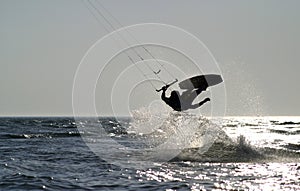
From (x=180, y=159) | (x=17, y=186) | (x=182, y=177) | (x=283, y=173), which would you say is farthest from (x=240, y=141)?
(x=17, y=186)

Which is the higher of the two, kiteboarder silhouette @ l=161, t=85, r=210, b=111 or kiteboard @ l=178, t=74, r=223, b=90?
kiteboard @ l=178, t=74, r=223, b=90

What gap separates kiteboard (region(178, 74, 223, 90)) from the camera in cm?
2486

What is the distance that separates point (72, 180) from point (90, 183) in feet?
3.56

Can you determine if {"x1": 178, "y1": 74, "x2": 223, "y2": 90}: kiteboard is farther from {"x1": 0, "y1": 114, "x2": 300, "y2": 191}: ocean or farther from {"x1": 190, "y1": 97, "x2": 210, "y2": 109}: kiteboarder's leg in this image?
{"x1": 0, "y1": 114, "x2": 300, "y2": 191}: ocean

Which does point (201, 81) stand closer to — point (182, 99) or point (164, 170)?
point (182, 99)

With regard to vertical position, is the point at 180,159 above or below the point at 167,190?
above

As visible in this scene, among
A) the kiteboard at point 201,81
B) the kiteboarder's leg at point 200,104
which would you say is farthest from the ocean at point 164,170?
the kiteboard at point 201,81

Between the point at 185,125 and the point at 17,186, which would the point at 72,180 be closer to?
the point at 17,186

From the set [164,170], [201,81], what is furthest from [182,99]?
[164,170]

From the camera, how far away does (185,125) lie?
154ft

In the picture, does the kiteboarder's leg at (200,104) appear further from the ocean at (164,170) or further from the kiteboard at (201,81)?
the ocean at (164,170)

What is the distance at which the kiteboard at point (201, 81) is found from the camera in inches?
979

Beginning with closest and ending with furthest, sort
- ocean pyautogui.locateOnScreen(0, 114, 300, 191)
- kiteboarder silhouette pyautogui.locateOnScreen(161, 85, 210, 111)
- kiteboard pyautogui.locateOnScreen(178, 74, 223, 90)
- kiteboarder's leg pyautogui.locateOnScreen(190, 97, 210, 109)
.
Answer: ocean pyautogui.locateOnScreen(0, 114, 300, 191) → kiteboarder silhouette pyautogui.locateOnScreen(161, 85, 210, 111) → kiteboarder's leg pyautogui.locateOnScreen(190, 97, 210, 109) → kiteboard pyautogui.locateOnScreen(178, 74, 223, 90)

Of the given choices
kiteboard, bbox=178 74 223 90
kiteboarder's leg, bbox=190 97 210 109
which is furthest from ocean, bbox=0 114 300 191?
kiteboard, bbox=178 74 223 90
